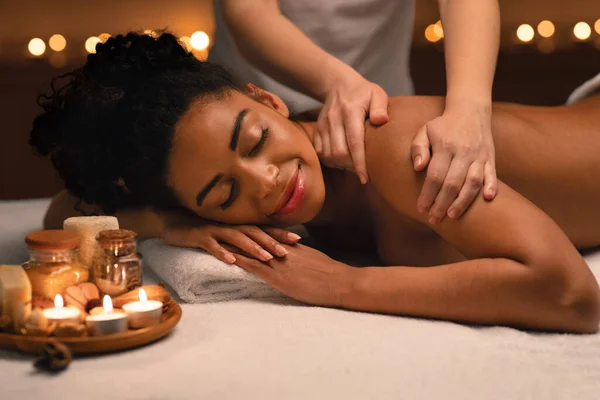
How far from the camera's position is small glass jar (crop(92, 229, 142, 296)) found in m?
1.18

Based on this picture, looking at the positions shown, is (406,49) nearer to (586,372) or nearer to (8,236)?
(8,236)

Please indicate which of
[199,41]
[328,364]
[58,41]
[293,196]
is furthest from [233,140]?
[58,41]

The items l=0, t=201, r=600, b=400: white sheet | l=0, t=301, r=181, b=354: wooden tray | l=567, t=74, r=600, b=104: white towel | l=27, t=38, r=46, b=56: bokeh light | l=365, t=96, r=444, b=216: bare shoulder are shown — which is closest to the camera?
l=0, t=201, r=600, b=400: white sheet

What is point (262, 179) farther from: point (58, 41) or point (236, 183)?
point (58, 41)

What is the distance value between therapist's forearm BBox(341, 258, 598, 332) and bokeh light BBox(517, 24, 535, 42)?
1.85m

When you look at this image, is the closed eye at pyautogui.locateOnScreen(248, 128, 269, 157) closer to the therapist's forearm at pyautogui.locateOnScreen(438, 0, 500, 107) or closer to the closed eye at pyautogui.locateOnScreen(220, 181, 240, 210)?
the closed eye at pyautogui.locateOnScreen(220, 181, 240, 210)

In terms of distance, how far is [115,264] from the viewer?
118 cm

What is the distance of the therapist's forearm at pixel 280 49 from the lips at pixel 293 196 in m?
0.23

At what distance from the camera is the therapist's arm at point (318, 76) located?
4.37ft

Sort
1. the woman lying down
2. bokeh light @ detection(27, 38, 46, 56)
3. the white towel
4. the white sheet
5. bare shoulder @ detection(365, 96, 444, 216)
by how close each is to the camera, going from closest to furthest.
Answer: the white sheet, the woman lying down, bare shoulder @ detection(365, 96, 444, 216), the white towel, bokeh light @ detection(27, 38, 46, 56)

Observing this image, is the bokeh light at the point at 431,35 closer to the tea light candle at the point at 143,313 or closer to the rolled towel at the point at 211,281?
the rolled towel at the point at 211,281

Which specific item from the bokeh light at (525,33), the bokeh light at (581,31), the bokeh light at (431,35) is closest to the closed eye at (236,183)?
the bokeh light at (431,35)

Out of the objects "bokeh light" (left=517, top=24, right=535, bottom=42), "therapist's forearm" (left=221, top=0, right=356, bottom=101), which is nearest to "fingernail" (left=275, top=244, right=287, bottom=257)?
"therapist's forearm" (left=221, top=0, right=356, bottom=101)

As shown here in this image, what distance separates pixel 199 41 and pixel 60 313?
6.02 ft
